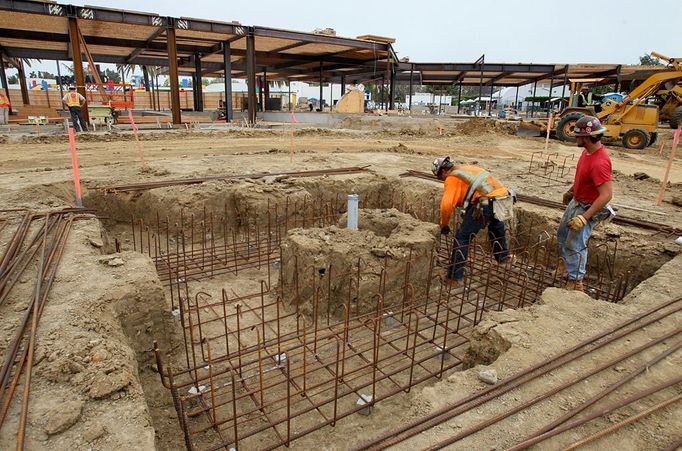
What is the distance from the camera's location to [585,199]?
453 cm

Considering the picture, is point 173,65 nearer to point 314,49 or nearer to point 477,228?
point 314,49

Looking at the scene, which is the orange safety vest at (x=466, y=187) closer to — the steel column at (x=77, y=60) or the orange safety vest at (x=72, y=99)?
the orange safety vest at (x=72, y=99)

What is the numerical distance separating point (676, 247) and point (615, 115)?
12971 mm

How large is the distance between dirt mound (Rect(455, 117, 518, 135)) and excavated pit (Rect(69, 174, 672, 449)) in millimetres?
11897

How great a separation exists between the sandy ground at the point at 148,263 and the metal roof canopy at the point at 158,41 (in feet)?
13.0

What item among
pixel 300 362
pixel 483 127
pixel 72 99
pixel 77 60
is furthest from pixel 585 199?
pixel 77 60

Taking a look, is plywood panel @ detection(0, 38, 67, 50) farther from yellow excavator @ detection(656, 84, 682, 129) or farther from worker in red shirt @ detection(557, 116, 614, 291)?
yellow excavator @ detection(656, 84, 682, 129)

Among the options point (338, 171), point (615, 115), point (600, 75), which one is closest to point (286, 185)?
point (338, 171)

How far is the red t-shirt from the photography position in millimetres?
4203

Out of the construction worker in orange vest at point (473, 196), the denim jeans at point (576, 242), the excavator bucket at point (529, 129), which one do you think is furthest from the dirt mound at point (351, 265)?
the excavator bucket at point (529, 129)

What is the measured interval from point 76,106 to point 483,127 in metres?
15.4

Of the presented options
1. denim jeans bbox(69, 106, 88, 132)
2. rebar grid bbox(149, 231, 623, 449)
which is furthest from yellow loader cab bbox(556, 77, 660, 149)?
denim jeans bbox(69, 106, 88, 132)

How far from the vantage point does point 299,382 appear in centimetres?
367

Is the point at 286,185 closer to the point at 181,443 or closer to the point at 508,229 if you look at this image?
the point at 508,229
